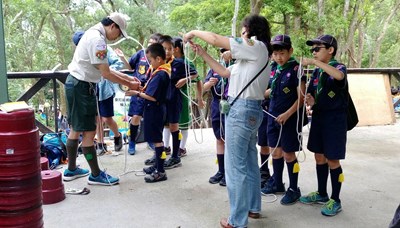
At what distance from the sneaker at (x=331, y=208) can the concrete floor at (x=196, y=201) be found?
4cm

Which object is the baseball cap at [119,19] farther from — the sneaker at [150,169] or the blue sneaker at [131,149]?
the blue sneaker at [131,149]

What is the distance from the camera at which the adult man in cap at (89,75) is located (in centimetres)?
307

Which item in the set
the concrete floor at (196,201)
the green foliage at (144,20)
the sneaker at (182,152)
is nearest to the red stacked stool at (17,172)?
the concrete floor at (196,201)

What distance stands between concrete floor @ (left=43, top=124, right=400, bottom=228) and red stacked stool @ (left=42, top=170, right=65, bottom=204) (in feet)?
0.21

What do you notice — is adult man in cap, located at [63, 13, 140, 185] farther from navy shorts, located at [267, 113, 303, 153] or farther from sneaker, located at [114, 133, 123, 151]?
navy shorts, located at [267, 113, 303, 153]

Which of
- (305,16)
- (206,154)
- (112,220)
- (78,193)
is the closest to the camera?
(112,220)

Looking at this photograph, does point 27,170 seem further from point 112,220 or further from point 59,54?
point 59,54

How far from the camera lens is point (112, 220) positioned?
106 inches

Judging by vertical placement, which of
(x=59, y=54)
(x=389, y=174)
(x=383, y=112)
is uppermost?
(x=59, y=54)

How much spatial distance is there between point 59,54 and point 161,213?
46.7 ft

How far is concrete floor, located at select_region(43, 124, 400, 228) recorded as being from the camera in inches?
107

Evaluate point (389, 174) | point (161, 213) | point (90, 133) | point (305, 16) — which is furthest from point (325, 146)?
point (305, 16)

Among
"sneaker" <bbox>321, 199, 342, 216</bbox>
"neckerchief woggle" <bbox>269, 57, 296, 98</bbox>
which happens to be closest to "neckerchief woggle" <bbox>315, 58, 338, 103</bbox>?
"neckerchief woggle" <bbox>269, 57, 296, 98</bbox>

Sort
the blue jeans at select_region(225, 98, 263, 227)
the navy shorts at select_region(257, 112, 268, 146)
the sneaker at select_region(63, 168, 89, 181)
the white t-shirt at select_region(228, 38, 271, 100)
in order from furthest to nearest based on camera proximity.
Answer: the sneaker at select_region(63, 168, 89, 181)
the navy shorts at select_region(257, 112, 268, 146)
the blue jeans at select_region(225, 98, 263, 227)
the white t-shirt at select_region(228, 38, 271, 100)
